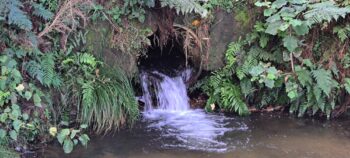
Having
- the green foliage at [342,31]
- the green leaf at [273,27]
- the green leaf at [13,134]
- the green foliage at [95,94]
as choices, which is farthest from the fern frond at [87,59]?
the green foliage at [342,31]

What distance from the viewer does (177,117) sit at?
703cm

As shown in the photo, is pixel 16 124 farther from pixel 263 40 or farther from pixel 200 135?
pixel 263 40

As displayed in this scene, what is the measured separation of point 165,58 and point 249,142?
7.86 ft

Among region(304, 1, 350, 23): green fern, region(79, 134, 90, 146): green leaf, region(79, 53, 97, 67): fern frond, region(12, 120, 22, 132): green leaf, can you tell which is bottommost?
region(79, 134, 90, 146): green leaf

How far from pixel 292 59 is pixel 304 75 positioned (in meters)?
0.30

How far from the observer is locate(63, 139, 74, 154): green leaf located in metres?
5.45

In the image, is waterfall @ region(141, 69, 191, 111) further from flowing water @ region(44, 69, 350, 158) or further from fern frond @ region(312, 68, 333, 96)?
fern frond @ region(312, 68, 333, 96)

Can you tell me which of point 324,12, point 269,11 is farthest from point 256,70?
point 324,12

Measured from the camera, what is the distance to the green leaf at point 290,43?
6.39 m

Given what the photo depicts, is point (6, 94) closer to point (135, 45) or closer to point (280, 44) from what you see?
point (135, 45)

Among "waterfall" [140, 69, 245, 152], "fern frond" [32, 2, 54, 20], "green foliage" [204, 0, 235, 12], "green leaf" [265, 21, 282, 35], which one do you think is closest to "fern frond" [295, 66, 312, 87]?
"green leaf" [265, 21, 282, 35]

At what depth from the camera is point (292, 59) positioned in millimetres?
6672

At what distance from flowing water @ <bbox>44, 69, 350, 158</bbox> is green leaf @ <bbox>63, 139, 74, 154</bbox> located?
26cm

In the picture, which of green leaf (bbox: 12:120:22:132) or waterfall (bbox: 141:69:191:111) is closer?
green leaf (bbox: 12:120:22:132)
